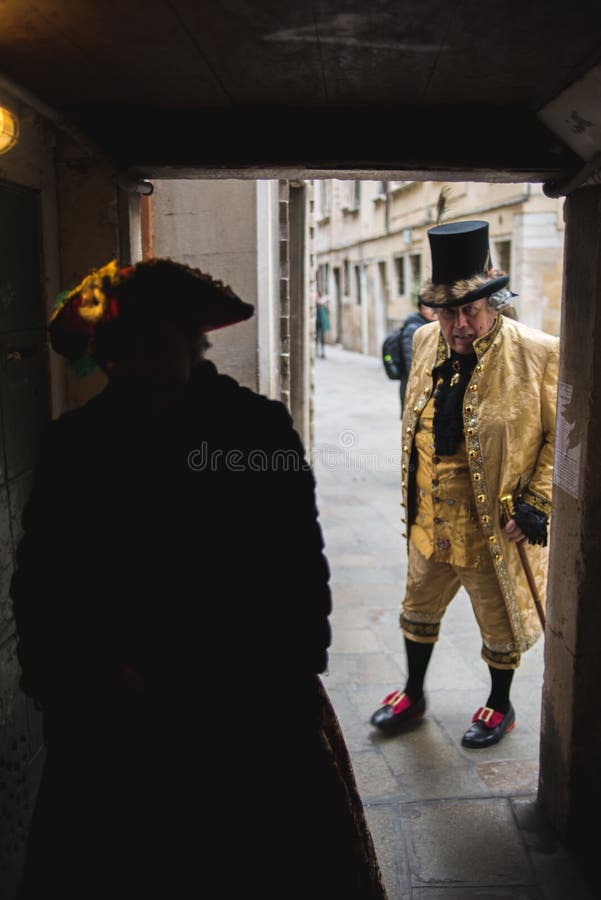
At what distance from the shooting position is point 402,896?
267 cm

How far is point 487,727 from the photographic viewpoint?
11.9 ft

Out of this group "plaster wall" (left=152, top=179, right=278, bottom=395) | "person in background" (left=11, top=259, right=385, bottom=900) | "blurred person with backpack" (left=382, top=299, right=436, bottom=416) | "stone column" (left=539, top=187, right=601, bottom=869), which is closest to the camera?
"person in background" (left=11, top=259, right=385, bottom=900)

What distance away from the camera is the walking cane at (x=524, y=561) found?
131 inches

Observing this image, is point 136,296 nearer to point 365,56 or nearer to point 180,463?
point 180,463

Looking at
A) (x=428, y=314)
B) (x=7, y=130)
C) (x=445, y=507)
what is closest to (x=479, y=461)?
(x=445, y=507)

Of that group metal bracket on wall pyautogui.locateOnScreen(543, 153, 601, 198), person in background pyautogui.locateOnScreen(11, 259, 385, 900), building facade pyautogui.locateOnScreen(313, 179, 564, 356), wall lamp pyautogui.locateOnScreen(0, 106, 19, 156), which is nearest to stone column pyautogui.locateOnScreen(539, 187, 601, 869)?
metal bracket on wall pyautogui.locateOnScreen(543, 153, 601, 198)

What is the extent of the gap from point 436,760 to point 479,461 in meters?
1.33

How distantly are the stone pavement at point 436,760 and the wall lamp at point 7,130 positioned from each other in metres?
2.64

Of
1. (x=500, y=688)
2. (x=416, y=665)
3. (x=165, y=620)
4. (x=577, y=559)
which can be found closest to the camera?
(x=165, y=620)

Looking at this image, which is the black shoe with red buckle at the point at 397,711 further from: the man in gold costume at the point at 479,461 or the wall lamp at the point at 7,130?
the wall lamp at the point at 7,130

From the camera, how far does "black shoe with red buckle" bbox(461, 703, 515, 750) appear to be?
3.59 meters

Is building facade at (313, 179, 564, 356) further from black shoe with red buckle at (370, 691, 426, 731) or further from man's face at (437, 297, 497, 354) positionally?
black shoe with red buckle at (370, 691, 426, 731)

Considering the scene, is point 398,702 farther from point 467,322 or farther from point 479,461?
point 467,322

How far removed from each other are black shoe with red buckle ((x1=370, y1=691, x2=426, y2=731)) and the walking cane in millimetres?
801
